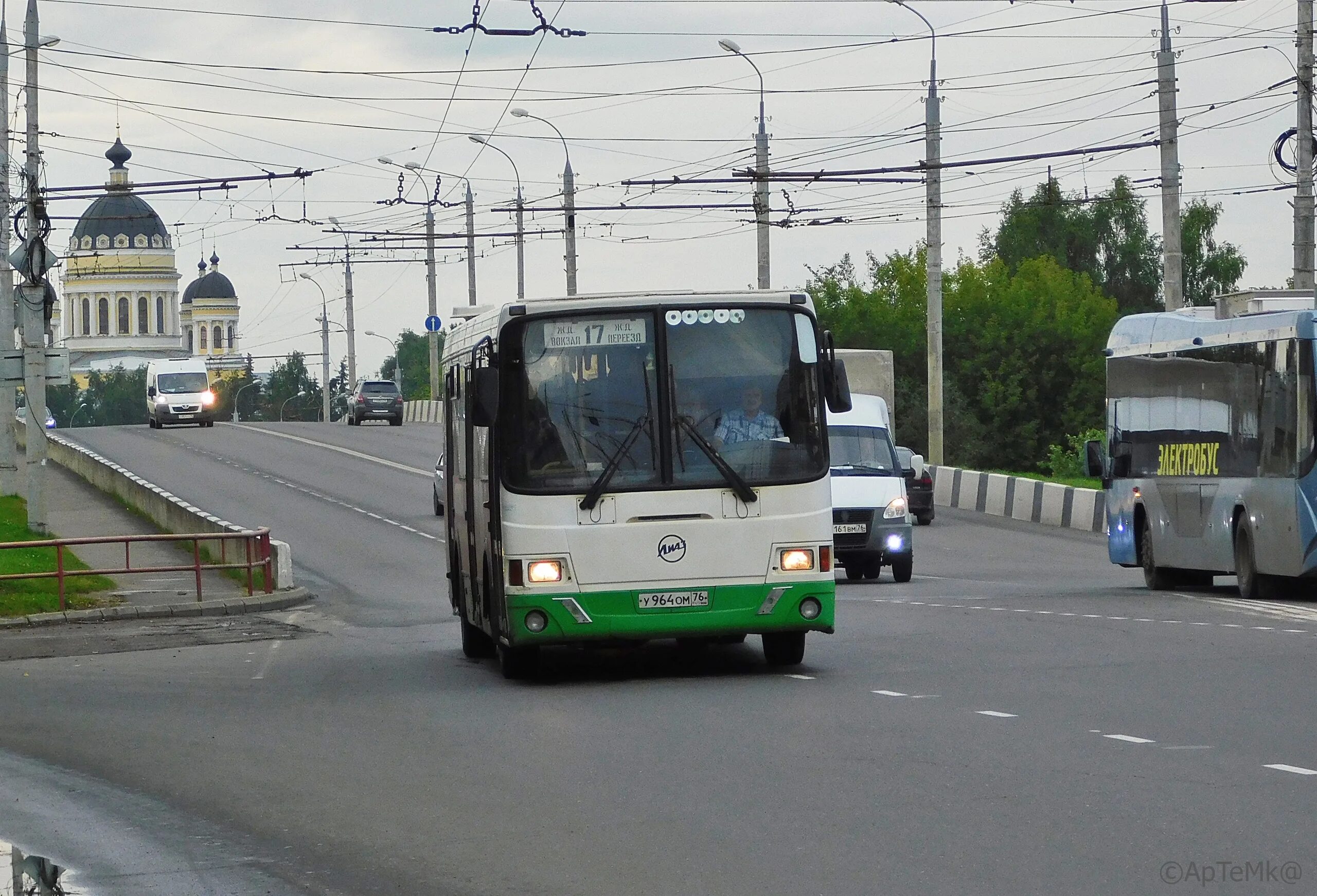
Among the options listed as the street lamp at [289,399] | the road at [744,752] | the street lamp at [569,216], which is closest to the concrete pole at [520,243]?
the street lamp at [569,216]

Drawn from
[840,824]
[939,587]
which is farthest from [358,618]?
[840,824]

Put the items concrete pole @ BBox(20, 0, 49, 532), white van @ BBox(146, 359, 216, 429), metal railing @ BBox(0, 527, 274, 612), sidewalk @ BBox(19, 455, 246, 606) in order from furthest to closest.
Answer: white van @ BBox(146, 359, 216, 429), concrete pole @ BBox(20, 0, 49, 532), sidewalk @ BBox(19, 455, 246, 606), metal railing @ BBox(0, 527, 274, 612)

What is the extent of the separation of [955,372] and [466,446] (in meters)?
76.9

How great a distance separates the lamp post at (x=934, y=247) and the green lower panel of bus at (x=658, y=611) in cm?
2730

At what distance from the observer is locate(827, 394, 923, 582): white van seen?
2461 centimetres

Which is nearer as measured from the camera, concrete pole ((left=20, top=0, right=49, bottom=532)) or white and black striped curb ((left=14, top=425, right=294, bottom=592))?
white and black striped curb ((left=14, top=425, right=294, bottom=592))

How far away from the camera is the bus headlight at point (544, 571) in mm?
13578

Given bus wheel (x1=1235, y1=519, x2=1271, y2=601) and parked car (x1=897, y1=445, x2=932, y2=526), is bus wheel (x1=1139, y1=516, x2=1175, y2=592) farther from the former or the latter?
parked car (x1=897, y1=445, x2=932, y2=526)

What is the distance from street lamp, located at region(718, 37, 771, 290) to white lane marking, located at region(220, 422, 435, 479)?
8.61 m

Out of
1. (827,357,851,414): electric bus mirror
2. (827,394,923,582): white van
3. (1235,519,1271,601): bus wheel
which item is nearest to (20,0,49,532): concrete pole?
(827,394,923,582): white van

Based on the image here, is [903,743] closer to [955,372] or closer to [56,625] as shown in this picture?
[56,625]

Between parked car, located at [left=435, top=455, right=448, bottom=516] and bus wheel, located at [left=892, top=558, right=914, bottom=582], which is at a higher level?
parked car, located at [left=435, top=455, right=448, bottom=516]

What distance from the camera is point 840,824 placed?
8094mm

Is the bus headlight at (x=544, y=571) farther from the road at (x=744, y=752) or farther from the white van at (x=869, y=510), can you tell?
the white van at (x=869, y=510)
